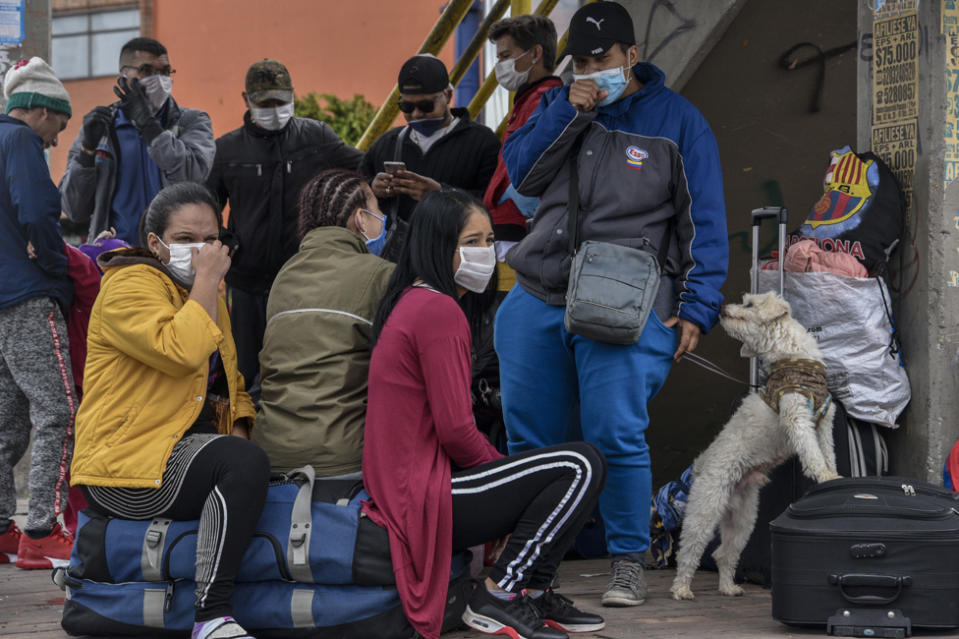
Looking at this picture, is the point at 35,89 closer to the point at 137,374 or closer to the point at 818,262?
the point at 137,374

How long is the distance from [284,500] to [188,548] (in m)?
0.33

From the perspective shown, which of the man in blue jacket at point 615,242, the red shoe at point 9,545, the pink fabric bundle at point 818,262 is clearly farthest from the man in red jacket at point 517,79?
the red shoe at point 9,545

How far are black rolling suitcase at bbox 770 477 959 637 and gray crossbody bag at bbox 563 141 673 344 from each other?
2.89 ft

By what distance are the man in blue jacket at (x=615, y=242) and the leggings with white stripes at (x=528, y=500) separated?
24.4 inches

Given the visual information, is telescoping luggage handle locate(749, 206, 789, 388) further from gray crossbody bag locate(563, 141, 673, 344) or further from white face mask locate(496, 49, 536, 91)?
white face mask locate(496, 49, 536, 91)

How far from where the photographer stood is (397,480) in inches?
150

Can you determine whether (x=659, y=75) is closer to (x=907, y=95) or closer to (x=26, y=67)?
(x=907, y=95)

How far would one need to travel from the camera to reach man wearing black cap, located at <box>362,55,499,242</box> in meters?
5.71

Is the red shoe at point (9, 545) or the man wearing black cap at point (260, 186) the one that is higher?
the man wearing black cap at point (260, 186)

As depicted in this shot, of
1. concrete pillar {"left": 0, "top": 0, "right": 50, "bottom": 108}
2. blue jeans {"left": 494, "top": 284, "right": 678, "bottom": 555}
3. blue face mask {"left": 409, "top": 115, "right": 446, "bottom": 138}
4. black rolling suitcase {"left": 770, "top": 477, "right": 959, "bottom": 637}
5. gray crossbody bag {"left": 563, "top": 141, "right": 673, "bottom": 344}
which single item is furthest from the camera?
concrete pillar {"left": 0, "top": 0, "right": 50, "bottom": 108}

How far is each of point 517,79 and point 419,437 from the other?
8.13 feet

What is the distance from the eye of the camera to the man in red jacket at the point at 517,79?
551 centimetres

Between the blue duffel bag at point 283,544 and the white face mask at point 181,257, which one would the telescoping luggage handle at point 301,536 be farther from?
the white face mask at point 181,257

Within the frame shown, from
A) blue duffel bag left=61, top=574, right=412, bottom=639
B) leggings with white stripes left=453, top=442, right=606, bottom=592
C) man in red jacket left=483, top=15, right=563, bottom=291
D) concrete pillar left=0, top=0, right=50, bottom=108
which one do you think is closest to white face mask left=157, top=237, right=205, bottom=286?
blue duffel bag left=61, top=574, right=412, bottom=639
